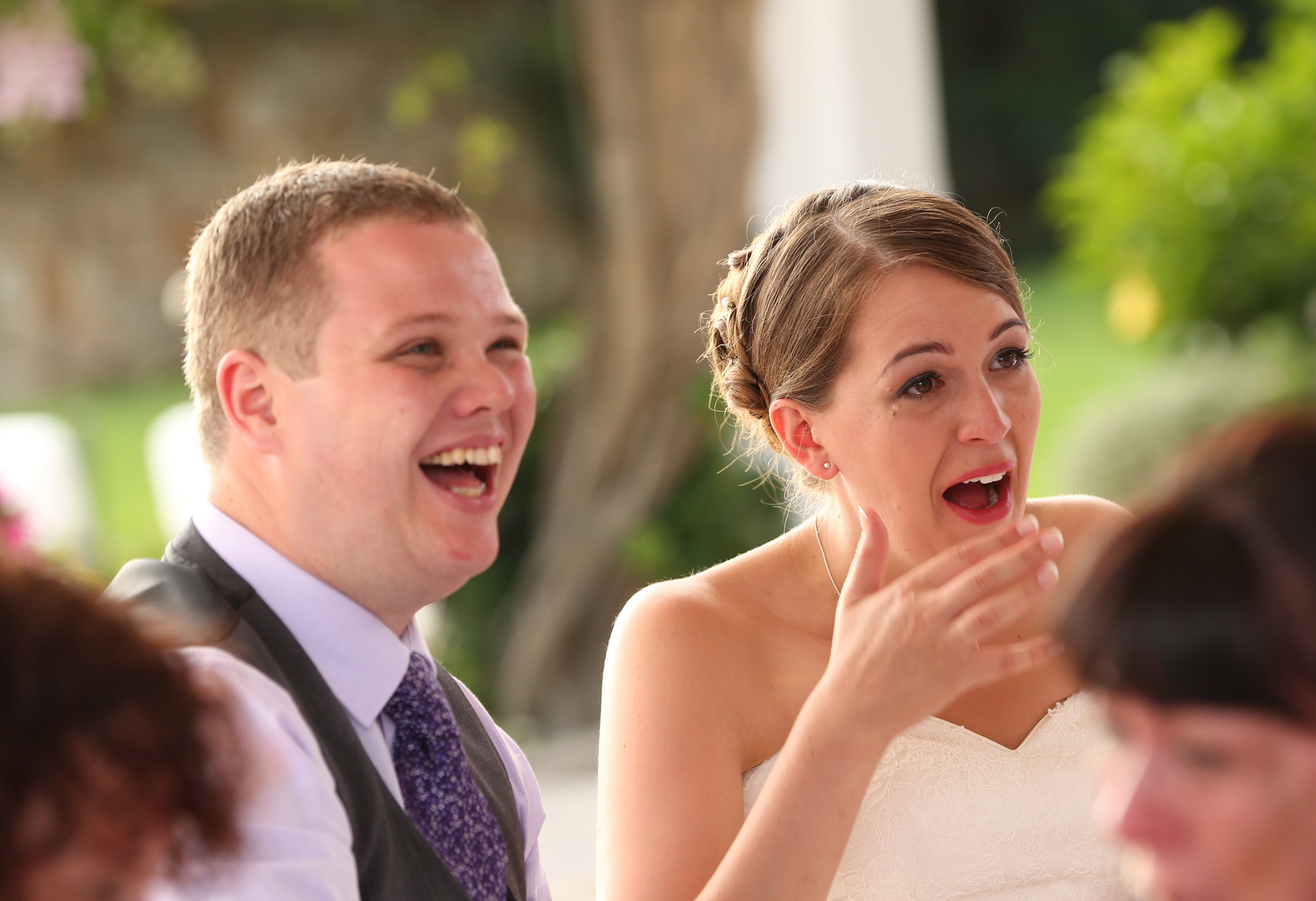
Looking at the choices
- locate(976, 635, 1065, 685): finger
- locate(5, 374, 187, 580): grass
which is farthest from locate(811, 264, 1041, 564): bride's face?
locate(5, 374, 187, 580): grass

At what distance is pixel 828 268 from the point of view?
2.04 metres

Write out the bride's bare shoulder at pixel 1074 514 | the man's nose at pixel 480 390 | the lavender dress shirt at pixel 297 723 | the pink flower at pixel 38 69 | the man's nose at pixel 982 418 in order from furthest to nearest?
the pink flower at pixel 38 69 < the bride's bare shoulder at pixel 1074 514 < the man's nose at pixel 982 418 < the man's nose at pixel 480 390 < the lavender dress shirt at pixel 297 723

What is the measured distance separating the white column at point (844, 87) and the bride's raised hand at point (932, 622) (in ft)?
11.5

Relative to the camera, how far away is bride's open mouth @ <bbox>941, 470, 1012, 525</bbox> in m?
1.97

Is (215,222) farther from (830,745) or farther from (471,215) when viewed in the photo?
(830,745)

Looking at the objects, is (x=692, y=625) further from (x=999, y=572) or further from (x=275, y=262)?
(x=275, y=262)

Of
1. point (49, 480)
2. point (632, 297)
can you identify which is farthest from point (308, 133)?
point (632, 297)

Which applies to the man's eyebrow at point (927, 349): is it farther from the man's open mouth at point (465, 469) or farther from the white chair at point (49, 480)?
the white chair at point (49, 480)

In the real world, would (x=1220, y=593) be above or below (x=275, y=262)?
below

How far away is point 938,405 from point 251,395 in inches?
37.6

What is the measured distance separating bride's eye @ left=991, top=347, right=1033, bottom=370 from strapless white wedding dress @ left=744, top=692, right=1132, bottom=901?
1.78 ft

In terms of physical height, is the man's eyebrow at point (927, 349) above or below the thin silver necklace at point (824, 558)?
above

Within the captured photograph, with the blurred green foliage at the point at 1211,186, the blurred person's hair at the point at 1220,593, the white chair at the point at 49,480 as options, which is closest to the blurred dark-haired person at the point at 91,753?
the blurred person's hair at the point at 1220,593

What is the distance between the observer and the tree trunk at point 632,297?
5.10 metres
